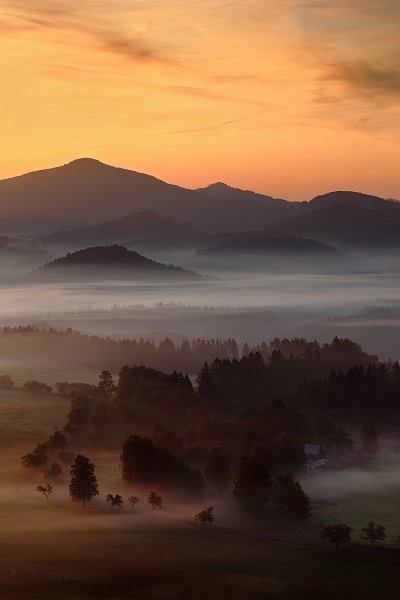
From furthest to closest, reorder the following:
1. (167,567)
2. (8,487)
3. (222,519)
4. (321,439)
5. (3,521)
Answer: (321,439) < (8,487) < (222,519) < (3,521) < (167,567)

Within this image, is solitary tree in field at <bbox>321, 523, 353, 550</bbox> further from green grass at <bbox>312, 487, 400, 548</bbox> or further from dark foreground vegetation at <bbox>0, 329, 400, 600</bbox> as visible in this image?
green grass at <bbox>312, 487, 400, 548</bbox>

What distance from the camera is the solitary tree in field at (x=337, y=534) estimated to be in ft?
376

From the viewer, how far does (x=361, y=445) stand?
17662cm

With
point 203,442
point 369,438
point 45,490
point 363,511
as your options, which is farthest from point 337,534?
point 369,438

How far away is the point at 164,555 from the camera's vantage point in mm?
103188

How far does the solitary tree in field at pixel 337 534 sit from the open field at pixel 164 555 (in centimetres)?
136

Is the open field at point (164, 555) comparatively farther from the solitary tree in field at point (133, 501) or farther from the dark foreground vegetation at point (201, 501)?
the solitary tree in field at point (133, 501)

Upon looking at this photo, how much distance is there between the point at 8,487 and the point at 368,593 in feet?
197

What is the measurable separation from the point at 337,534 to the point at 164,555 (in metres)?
23.6

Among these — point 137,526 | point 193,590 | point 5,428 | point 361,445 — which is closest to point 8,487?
point 137,526

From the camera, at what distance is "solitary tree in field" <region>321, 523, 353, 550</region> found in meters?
115

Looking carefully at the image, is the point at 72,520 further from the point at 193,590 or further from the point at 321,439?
the point at 321,439

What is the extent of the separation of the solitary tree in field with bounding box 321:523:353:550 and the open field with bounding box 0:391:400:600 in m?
1.36

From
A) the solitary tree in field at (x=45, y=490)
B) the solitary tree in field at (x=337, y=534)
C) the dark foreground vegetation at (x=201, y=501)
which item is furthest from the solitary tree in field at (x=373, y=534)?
the solitary tree in field at (x=45, y=490)
